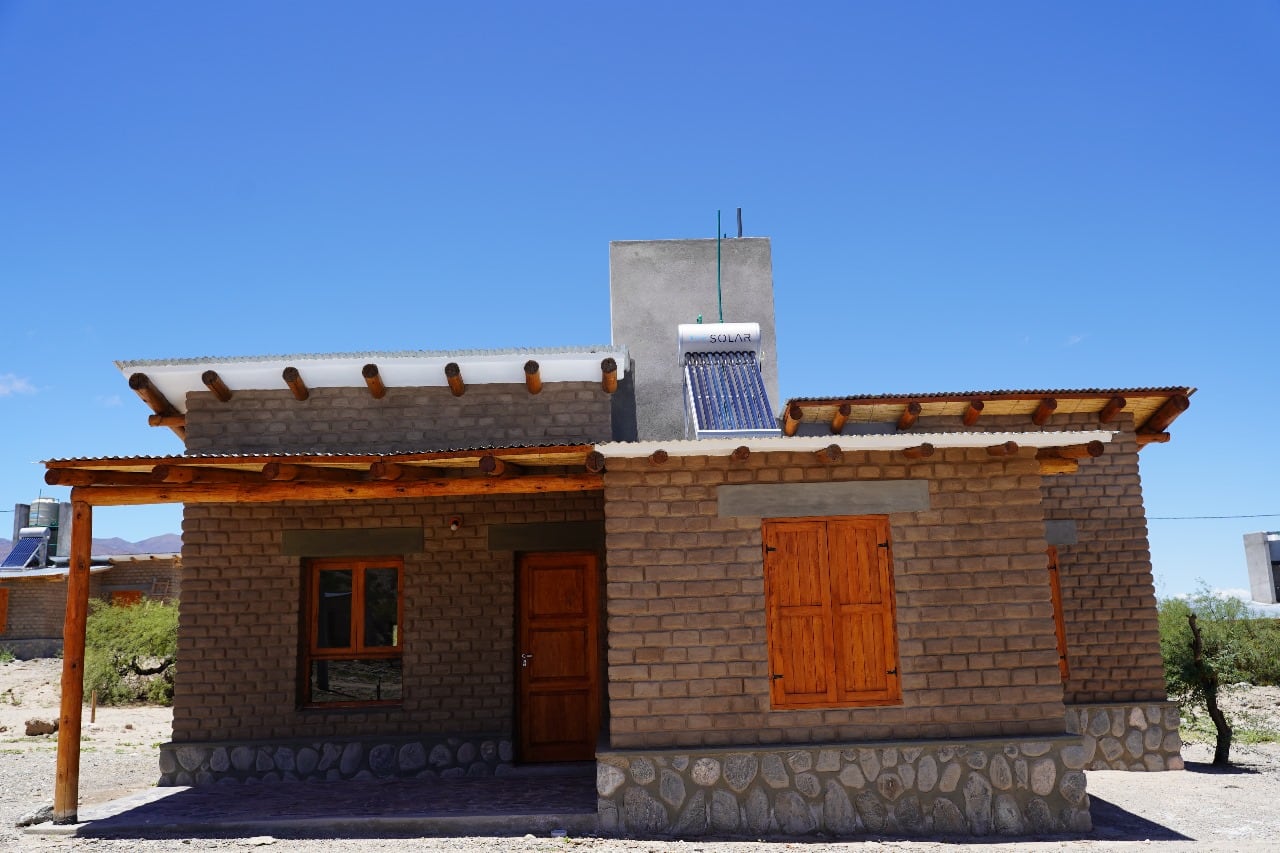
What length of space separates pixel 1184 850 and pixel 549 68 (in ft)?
38.2

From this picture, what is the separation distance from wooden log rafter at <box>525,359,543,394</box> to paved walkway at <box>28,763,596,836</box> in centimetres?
410

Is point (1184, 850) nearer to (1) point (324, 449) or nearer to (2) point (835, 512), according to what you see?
(2) point (835, 512)

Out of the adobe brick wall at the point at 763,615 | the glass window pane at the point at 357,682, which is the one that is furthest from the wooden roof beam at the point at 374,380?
the adobe brick wall at the point at 763,615

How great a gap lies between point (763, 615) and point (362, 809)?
12.5ft

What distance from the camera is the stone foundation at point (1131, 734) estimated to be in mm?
10812

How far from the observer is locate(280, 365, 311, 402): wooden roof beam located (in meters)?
10.6

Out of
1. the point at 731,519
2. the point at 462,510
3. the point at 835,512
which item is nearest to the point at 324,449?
the point at 462,510

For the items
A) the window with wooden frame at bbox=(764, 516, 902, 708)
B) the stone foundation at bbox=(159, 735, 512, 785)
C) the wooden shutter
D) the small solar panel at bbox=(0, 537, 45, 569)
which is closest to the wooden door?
the stone foundation at bbox=(159, 735, 512, 785)

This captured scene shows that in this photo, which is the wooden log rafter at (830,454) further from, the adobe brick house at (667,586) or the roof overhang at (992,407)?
the roof overhang at (992,407)

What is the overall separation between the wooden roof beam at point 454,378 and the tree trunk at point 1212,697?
8883mm

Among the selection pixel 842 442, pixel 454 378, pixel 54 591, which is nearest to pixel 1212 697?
pixel 842 442

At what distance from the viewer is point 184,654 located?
34.3 ft

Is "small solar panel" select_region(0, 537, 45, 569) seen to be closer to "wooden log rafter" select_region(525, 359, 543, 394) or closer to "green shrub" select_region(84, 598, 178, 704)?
"green shrub" select_region(84, 598, 178, 704)

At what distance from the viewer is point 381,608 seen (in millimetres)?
10812
